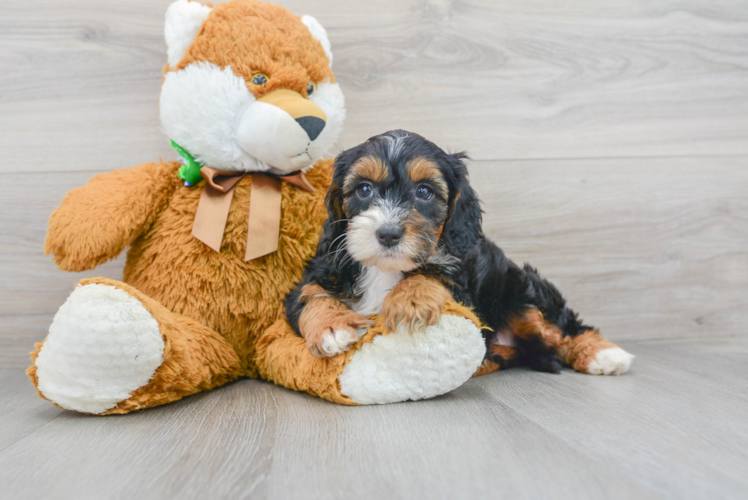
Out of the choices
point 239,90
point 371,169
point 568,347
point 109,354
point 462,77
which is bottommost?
point 568,347

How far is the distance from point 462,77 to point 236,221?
4.50 feet

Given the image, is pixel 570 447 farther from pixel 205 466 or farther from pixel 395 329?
pixel 205 466

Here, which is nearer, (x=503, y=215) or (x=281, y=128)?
(x=281, y=128)

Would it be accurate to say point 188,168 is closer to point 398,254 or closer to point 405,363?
point 398,254

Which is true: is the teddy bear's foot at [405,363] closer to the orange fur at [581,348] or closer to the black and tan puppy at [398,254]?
the black and tan puppy at [398,254]

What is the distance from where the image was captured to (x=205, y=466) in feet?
4.05

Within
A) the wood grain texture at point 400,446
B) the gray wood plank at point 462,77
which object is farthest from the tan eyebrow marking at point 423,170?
the gray wood plank at point 462,77

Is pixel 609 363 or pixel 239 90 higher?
pixel 239 90

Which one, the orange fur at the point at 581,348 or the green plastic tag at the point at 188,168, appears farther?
the orange fur at the point at 581,348

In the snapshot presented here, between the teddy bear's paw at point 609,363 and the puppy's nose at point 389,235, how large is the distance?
1105 millimetres

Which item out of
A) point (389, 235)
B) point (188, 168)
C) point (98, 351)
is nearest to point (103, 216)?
point (188, 168)

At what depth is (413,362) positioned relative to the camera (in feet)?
5.28

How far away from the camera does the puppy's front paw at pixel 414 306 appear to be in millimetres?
1581

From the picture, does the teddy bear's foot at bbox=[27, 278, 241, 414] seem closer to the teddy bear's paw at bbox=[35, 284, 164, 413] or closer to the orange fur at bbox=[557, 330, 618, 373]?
the teddy bear's paw at bbox=[35, 284, 164, 413]
